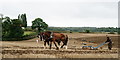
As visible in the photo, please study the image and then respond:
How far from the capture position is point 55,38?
19.8 metres

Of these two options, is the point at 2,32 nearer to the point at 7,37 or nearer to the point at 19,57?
the point at 7,37

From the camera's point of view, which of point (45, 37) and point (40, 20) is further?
point (40, 20)

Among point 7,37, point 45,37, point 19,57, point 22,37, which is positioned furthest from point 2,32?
point 19,57

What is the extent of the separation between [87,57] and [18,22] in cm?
3011

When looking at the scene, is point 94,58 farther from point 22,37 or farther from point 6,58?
point 22,37

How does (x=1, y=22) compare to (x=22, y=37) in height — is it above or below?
above

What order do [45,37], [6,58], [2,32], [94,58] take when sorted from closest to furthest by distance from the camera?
[6,58] → [94,58] → [45,37] → [2,32]

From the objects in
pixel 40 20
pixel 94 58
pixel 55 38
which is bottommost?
pixel 94 58

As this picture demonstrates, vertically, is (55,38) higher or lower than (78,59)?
higher

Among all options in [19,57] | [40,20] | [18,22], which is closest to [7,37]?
[18,22]

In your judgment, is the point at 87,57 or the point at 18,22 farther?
the point at 18,22

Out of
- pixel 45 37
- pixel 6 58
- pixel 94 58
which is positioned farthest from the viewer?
pixel 45 37

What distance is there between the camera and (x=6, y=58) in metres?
14.2

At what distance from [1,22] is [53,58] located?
36246 millimetres
